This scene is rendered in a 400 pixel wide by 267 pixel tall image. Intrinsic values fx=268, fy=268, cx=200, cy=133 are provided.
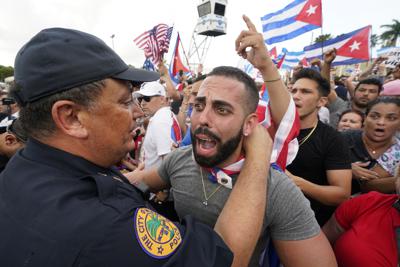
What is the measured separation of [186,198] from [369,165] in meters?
2.21

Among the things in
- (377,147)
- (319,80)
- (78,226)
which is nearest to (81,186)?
(78,226)

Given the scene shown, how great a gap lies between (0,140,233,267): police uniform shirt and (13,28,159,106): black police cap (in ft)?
0.80

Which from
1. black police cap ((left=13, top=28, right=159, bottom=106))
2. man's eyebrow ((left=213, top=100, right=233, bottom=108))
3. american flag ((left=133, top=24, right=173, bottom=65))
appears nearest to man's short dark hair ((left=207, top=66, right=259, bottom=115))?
man's eyebrow ((left=213, top=100, right=233, bottom=108))

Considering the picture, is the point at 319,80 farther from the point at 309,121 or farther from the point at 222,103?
the point at 222,103

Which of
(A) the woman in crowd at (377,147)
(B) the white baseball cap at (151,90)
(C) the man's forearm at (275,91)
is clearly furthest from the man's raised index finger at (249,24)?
(B) the white baseball cap at (151,90)

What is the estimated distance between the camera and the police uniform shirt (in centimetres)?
86

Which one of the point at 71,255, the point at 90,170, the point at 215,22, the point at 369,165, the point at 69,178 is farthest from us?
the point at 215,22

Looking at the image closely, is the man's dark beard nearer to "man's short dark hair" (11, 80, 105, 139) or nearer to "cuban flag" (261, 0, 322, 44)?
"man's short dark hair" (11, 80, 105, 139)

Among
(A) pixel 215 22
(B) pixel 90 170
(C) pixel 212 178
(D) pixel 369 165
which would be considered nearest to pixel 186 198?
(C) pixel 212 178

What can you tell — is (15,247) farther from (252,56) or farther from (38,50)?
(252,56)

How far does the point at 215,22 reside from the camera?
150 feet

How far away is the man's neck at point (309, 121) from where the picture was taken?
9.21ft

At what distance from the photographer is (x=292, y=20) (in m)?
5.70

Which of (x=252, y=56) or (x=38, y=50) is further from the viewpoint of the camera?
(x=252, y=56)
